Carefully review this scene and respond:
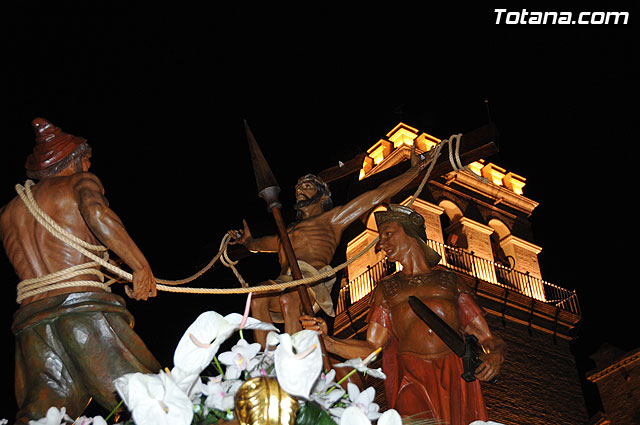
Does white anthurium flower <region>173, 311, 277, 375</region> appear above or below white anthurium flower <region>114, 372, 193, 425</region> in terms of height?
above

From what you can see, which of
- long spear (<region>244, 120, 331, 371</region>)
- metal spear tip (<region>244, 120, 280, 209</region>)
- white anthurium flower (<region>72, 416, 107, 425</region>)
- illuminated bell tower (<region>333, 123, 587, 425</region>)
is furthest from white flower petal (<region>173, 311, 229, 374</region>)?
illuminated bell tower (<region>333, 123, 587, 425</region>)

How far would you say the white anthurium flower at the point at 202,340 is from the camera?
2.36 metres

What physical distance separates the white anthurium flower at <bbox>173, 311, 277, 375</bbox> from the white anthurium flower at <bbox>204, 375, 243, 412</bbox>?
0.77 ft

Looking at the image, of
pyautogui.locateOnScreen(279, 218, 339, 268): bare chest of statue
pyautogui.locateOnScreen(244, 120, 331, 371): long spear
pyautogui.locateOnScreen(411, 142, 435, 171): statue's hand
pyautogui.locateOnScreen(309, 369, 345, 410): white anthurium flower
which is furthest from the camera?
pyautogui.locateOnScreen(411, 142, 435, 171): statue's hand

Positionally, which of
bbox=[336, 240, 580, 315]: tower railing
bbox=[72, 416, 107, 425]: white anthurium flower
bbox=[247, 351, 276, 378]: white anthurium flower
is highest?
bbox=[336, 240, 580, 315]: tower railing

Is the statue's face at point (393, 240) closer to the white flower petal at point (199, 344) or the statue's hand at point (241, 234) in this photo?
the statue's hand at point (241, 234)

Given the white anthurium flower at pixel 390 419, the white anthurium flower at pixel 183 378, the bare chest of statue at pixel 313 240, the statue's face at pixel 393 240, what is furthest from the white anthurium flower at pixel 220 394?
the bare chest of statue at pixel 313 240

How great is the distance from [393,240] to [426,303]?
642 millimetres

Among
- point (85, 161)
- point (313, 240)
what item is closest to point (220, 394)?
point (85, 161)

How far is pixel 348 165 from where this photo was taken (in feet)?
26.9

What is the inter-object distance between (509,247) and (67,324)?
2849 cm

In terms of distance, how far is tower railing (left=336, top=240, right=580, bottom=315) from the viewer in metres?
27.4

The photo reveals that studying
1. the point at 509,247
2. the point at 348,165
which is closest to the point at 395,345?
the point at 348,165

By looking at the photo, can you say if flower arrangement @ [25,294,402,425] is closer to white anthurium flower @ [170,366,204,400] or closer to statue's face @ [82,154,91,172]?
white anthurium flower @ [170,366,204,400]
